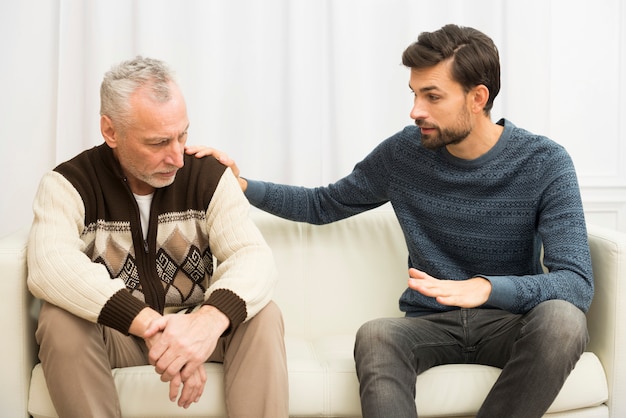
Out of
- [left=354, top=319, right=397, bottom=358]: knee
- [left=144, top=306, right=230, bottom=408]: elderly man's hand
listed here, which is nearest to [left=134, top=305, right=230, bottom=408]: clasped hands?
[left=144, top=306, right=230, bottom=408]: elderly man's hand

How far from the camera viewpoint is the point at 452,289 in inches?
69.8

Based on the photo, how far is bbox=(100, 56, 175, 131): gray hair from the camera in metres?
1.86

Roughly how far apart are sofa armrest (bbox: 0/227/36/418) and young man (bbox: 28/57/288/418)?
78 mm

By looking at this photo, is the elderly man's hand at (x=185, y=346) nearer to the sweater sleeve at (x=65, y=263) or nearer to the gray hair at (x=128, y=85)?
the sweater sleeve at (x=65, y=263)

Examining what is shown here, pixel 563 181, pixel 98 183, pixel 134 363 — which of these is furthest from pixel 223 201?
pixel 563 181

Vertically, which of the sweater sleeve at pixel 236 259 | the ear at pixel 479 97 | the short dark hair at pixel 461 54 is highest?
the short dark hair at pixel 461 54

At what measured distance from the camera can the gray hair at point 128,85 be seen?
6.11ft

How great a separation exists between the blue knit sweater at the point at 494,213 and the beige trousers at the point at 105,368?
57cm

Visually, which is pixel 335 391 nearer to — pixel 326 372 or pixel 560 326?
pixel 326 372

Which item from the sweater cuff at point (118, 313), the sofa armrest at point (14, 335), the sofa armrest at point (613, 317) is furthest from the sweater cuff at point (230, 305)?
the sofa armrest at point (613, 317)

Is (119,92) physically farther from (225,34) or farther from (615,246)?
(615,246)

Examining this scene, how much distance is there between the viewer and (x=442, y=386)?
6.17 feet

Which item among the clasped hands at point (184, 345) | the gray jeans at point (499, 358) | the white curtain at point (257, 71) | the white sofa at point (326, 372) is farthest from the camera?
the white curtain at point (257, 71)

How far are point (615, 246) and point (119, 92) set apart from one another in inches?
50.9
